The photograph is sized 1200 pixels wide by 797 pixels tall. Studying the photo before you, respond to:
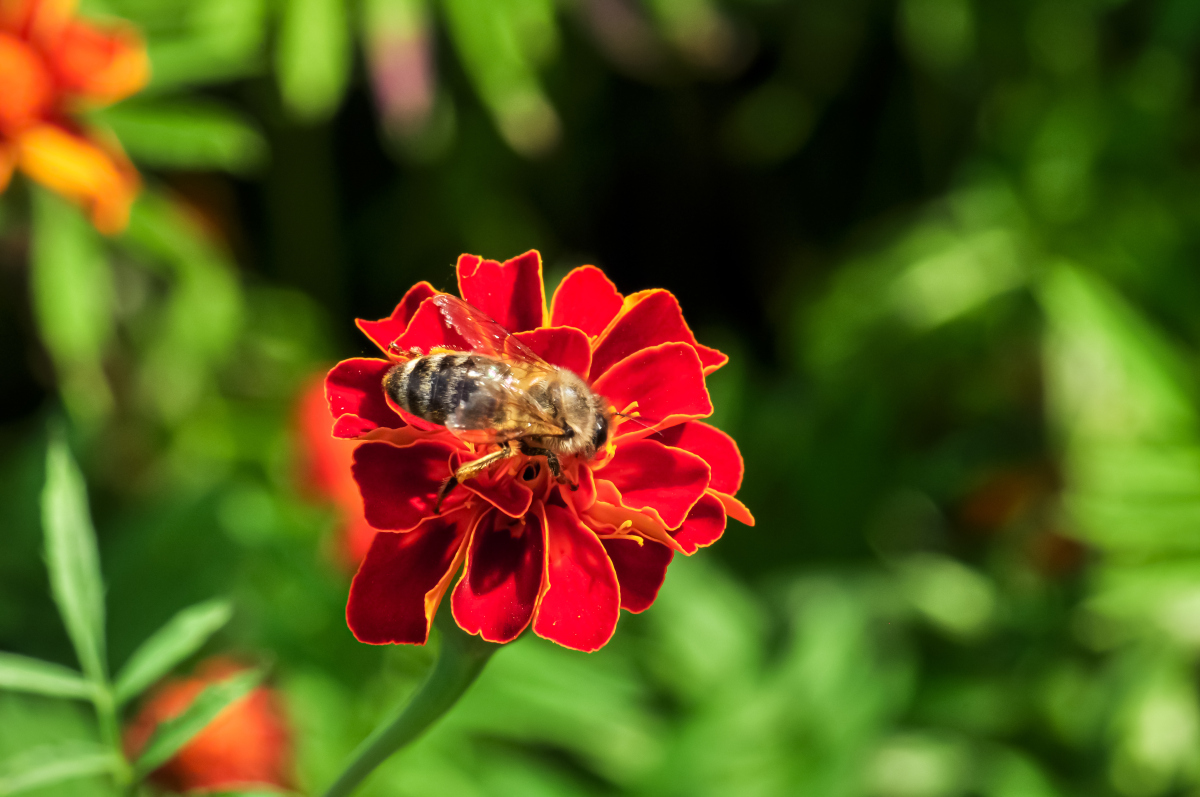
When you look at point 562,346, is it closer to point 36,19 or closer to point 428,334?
point 428,334

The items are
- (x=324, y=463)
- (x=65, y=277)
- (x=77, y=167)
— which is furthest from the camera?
(x=324, y=463)

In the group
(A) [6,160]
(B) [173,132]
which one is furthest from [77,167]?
(B) [173,132]

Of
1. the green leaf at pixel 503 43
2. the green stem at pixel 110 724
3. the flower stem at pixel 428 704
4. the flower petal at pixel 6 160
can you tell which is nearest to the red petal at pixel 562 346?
the flower stem at pixel 428 704

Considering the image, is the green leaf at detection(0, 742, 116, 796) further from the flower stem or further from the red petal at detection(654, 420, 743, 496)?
the red petal at detection(654, 420, 743, 496)

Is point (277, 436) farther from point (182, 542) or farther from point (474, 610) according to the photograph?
point (474, 610)

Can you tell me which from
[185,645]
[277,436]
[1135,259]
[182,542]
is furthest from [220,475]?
[1135,259]

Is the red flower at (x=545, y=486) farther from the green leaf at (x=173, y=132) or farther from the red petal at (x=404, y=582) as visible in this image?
the green leaf at (x=173, y=132)

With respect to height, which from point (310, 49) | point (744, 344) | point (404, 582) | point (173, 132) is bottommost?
point (404, 582)

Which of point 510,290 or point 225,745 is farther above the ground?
point 510,290

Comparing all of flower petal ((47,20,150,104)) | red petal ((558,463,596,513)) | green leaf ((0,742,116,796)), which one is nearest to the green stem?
green leaf ((0,742,116,796))
